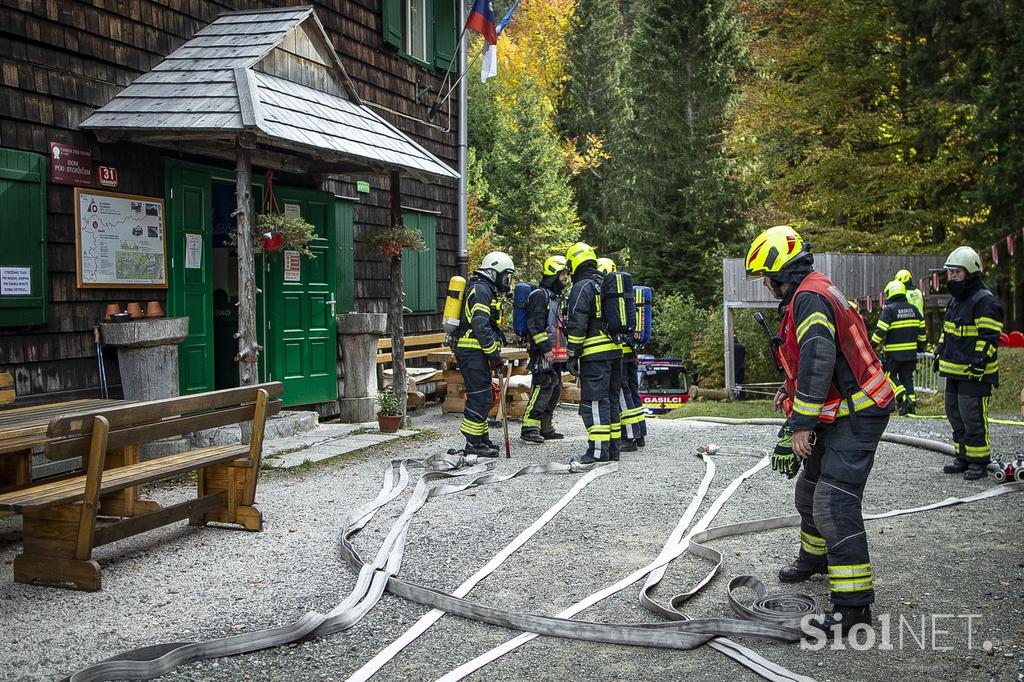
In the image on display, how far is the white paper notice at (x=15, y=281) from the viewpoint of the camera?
7848 millimetres

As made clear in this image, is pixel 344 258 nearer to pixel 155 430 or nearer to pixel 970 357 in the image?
pixel 155 430

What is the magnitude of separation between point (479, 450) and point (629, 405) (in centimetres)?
206

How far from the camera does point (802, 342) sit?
16.0 ft

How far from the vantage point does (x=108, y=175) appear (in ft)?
29.3

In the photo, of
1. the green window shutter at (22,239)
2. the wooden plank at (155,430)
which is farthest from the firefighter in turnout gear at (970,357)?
the green window shutter at (22,239)

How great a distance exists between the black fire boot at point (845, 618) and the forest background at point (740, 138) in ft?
54.2

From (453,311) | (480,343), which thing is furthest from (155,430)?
Answer: (453,311)

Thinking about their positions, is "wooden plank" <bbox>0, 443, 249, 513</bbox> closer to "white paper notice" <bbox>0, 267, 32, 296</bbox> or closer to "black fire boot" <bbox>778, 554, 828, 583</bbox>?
"white paper notice" <bbox>0, 267, 32, 296</bbox>

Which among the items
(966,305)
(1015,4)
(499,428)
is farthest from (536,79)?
(966,305)

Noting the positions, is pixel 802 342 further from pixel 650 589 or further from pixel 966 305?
pixel 966 305

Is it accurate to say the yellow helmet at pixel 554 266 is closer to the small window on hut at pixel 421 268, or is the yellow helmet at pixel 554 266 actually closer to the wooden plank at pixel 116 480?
the small window on hut at pixel 421 268

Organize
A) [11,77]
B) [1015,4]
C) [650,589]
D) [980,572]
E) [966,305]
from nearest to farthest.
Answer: [650,589]
[980,572]
[11,77]
[966,305]
[1015,4]

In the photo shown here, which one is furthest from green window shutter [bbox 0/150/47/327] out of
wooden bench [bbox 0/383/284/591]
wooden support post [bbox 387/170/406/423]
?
wooden support post [bbox 387/170/406/423]

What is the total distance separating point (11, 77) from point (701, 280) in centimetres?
2519
